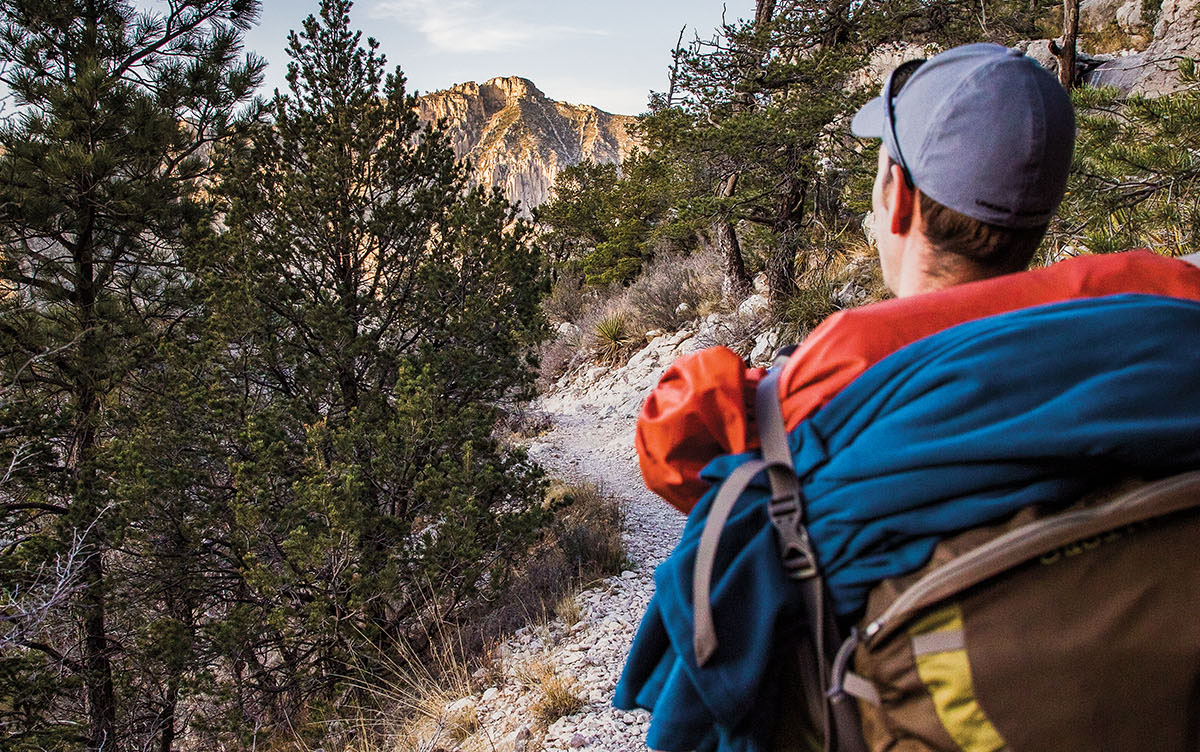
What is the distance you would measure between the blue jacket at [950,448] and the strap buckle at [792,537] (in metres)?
0.02

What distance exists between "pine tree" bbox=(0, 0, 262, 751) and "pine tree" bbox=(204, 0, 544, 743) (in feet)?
2.36

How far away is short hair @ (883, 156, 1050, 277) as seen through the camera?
1036mm

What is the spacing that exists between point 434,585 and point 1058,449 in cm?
395

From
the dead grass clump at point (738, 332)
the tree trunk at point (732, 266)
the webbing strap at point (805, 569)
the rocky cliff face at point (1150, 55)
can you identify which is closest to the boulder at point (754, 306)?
the dead grass clump at point (738, 332)

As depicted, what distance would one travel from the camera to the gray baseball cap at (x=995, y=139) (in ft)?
3.23

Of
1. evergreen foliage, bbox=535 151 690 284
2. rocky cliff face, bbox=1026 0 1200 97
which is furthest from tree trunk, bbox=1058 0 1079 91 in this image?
evergreen foliage, bbox=535 151 690 284

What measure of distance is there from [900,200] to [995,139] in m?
0.16

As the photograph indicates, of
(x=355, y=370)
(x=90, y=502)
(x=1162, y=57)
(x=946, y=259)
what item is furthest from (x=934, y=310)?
(x=1162, y=57)

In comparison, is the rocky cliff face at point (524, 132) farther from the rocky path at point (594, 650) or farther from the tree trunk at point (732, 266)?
the rocky path at point (594, 650)

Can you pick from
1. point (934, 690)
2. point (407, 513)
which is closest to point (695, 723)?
point (934, 690)

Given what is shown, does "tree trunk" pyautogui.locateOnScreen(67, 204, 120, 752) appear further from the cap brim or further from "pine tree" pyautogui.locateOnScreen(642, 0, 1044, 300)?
"pine tree" pyautogui.locateOnScreen(642, 0, 1044, 300)

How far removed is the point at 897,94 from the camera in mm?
1150

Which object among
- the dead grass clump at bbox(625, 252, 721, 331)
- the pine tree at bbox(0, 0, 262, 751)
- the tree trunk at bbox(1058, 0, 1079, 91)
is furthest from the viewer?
the dead grass clump at bbox(625, 252, 721, 331)

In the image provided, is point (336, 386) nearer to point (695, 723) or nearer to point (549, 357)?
point (695, 723)
